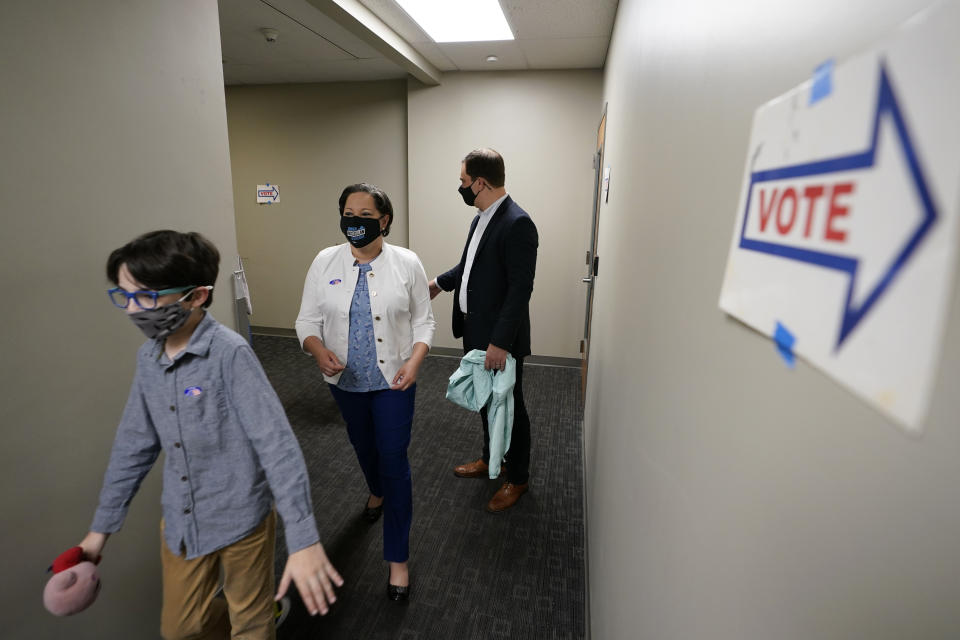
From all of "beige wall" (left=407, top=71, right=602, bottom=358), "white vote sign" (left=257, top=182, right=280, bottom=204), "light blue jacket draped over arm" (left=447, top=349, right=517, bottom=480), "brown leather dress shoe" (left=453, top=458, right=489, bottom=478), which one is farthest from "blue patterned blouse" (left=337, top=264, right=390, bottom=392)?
"white vote sign" (left=257, top=182, right=280, bottom=204)

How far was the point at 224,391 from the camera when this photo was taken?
116cm

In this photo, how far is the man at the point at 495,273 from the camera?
1965 millimetres

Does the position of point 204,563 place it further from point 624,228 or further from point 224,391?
point 624,228

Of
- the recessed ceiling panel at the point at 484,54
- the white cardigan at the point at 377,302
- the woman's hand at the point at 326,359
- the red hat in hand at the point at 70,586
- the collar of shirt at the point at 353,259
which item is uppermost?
the recessed ceiling panel at the point at 484,54

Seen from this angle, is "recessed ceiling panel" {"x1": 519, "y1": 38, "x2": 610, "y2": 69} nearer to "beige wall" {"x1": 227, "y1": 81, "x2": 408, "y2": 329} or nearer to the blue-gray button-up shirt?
"beige wall" {"x1": 227, "y1": 81, "x2": 408, "y2": 329}

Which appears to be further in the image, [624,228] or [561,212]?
[561,212]

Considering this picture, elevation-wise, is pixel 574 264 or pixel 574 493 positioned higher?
pixel 574 264

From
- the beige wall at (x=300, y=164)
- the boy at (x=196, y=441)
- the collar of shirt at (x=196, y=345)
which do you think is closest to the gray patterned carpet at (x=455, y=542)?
the boy at (x=196, y=441)

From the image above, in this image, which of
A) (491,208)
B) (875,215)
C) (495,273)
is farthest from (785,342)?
(491,208)

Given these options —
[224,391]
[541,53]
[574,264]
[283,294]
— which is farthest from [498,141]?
[224,391]

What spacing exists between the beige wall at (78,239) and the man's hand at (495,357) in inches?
46.9

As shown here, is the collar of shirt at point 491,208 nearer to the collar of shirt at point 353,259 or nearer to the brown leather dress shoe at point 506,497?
the collar of shirt at point 353,259

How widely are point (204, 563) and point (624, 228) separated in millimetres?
1564

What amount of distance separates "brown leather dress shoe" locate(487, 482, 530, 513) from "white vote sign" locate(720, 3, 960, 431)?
86.6 inches
